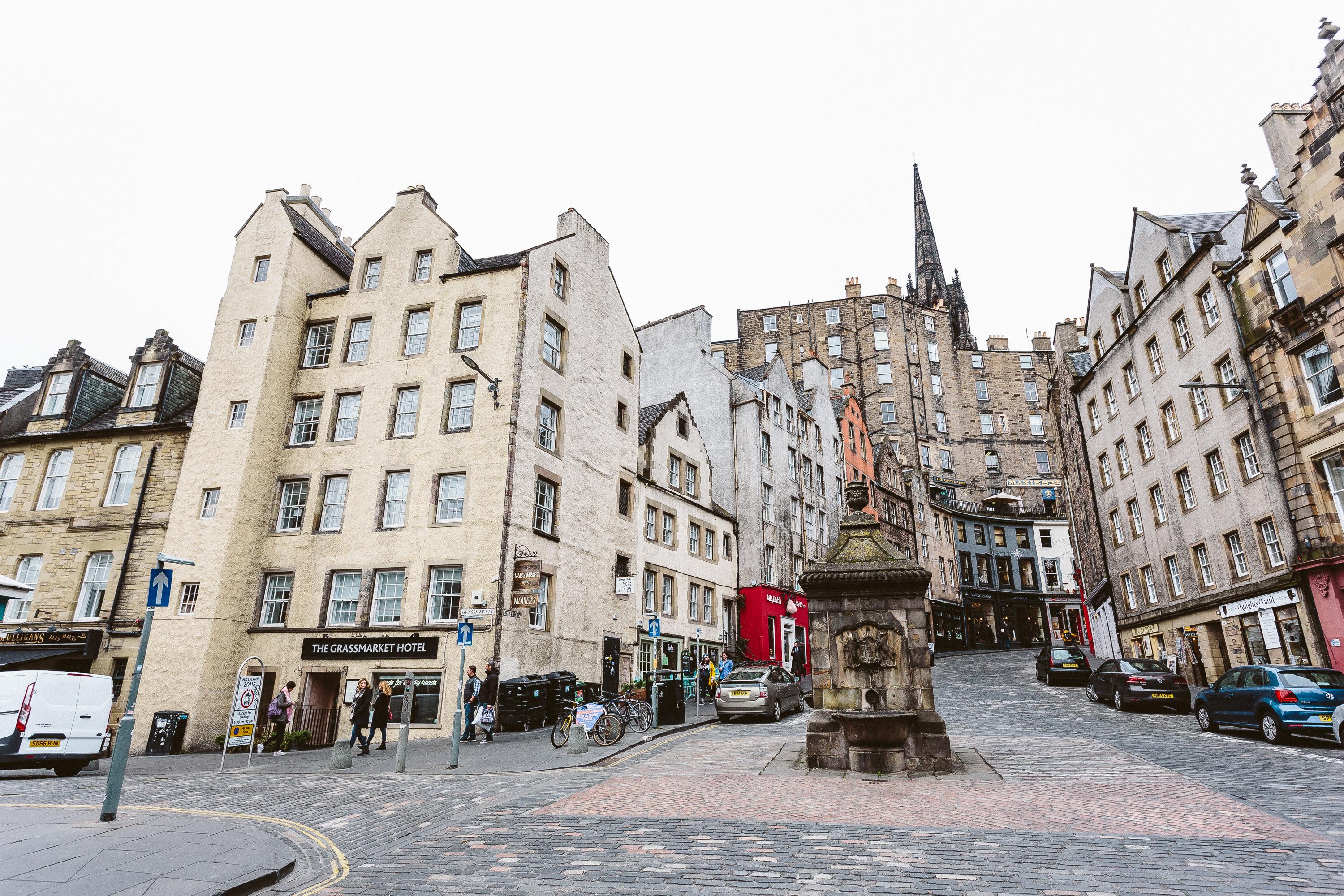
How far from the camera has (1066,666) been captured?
28656 mm

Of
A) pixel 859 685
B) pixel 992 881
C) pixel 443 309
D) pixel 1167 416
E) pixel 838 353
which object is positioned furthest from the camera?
pixel 838 353

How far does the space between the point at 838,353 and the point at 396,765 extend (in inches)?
2330

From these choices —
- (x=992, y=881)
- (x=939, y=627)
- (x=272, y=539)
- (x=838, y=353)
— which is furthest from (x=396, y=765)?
(x=838, y=353)

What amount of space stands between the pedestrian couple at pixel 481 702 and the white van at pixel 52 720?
756cm

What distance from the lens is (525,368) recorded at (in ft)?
78.6

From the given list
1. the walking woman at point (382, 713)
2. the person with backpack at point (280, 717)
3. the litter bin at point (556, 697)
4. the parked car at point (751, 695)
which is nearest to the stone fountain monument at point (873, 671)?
the parked car at point (751, 695)

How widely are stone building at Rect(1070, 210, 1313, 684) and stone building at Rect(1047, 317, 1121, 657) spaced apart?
5.18ft

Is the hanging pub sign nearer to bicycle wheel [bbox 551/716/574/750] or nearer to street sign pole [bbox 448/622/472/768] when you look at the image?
bicycle wheel [bbox 551/716/574/750]

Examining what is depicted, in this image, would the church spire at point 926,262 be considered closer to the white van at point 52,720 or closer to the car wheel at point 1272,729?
the car wheel at point 1272,729

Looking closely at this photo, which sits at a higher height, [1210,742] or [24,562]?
[24,562]

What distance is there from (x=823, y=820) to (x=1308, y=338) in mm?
22387

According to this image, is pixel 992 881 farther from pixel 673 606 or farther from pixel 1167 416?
pixel 1167 416

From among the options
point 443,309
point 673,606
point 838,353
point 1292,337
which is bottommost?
point 673,606

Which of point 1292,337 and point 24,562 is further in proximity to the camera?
point 24,562
